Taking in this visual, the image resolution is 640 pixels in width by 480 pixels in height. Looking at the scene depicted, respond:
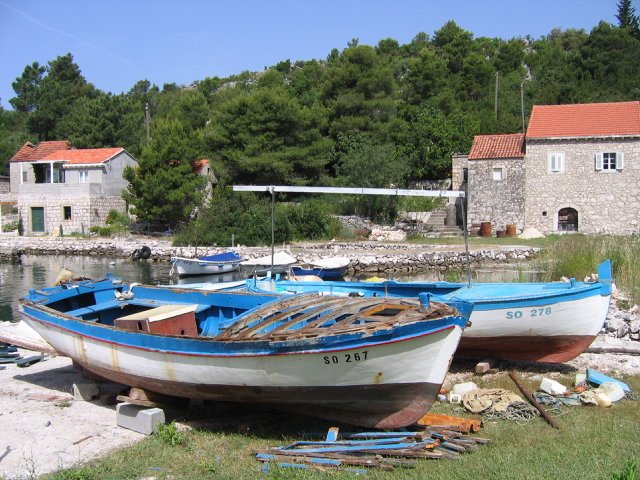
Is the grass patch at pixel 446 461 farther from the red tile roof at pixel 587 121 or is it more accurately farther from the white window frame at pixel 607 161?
the red tile roof at pixel 587 121

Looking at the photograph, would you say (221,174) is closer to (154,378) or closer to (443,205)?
(443,205)

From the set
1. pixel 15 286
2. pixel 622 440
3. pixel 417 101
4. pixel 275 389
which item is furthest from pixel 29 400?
pixel 417 101

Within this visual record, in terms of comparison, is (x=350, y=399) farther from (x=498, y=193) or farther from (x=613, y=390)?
(x=498, y=193)

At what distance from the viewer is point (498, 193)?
37.5m

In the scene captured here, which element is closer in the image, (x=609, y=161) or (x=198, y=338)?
(x=198, y=338)

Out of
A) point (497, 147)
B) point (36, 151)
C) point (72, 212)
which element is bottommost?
point (72, 212)

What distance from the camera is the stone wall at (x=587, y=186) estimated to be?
3559 cm

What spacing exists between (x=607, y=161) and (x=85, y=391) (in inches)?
1327

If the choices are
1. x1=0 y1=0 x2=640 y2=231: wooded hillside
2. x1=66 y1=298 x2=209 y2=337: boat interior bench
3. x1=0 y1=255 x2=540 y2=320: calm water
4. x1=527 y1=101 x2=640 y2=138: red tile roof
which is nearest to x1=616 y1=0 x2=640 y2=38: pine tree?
x1=0 y1=0 x2=640 y2=231: wooded hillside

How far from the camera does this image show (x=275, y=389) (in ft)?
24.2

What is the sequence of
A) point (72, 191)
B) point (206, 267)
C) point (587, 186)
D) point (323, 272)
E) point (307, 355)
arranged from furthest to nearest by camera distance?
point (72, 191) → point (587, 186) → point (206, 267) → point (323, 272) → point (307, 355)

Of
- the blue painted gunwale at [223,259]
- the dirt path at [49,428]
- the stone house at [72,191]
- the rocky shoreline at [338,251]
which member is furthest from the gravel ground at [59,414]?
the stone house at [72,191]

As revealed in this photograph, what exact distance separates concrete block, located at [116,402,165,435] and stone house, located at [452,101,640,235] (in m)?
30.3

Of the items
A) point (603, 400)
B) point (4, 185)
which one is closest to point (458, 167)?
point (603, 400)
